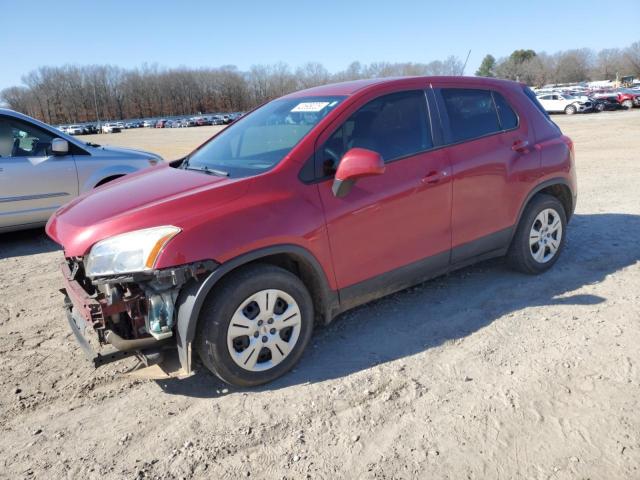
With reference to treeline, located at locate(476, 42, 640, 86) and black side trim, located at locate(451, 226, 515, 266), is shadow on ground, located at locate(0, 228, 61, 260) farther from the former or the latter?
treeline, located at locate(476, 42, 640, 86)

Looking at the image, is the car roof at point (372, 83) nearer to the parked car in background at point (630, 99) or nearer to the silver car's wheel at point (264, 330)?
the silver car's wheel at point (264, 330)

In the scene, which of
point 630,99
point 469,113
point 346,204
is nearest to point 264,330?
point 346,204

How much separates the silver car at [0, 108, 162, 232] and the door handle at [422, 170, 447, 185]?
16.2ft

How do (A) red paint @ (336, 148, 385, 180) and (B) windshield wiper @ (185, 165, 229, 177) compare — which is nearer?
(A) red paint @ (336, 148, 385, 180)

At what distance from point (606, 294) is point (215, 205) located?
335cm

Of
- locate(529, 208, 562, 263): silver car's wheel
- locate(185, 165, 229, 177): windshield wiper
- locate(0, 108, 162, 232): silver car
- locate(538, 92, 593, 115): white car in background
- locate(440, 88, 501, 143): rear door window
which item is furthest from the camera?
locate(538, 92, 593, 115): white car in background

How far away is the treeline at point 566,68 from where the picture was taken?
121m

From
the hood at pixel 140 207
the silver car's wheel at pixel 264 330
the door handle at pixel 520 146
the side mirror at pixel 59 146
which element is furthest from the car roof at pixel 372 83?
the side mirror at pixel 59 146

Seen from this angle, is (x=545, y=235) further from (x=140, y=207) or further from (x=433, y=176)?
(x=140, y=207)

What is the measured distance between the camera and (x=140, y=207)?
304cm

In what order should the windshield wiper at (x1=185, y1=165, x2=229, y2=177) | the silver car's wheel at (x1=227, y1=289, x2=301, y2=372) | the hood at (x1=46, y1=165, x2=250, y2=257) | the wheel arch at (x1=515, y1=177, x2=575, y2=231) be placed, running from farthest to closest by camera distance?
the wheel arch at (x1=515, y1=177, x2=575, y2=231), the windshield wiper at (x1=185, y1=165, x2=229, y2=177), the silver car's wheel at (x1=227, y1=289, x2=301, y2=372), the hood at (x1=46, y1=165, x2=250, y2=257)

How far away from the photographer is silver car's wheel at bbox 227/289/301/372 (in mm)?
3055

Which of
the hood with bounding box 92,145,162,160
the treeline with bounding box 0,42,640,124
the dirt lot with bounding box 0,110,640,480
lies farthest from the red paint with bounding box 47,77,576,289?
the treeline with bounding box 0,42,640,124

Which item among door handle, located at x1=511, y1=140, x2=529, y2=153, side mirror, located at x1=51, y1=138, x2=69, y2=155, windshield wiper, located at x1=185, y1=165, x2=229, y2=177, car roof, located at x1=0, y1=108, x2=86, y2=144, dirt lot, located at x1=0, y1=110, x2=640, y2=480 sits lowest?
dirt lot, located at x1=0, y1=110, x2=640, y2=480
